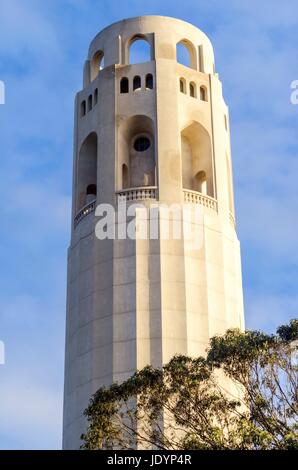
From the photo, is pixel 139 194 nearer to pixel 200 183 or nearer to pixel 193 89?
pixel 200 183

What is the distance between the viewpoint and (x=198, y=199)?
1789 inches

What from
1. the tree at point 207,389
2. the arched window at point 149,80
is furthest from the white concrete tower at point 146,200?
the tree at point 207,389

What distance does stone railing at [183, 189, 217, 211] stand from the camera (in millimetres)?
45156

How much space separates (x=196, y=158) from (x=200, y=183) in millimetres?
1389

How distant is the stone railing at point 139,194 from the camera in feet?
146

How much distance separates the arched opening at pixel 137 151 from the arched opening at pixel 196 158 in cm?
188

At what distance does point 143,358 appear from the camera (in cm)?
4072

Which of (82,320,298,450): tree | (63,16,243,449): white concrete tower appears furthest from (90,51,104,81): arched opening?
(82,320,298,450): tree

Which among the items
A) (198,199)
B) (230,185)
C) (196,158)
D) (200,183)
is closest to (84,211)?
(198,199)

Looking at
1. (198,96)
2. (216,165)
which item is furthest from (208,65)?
(216,165)

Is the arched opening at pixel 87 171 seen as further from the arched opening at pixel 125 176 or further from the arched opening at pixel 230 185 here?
the arched opening at pixel 230 185

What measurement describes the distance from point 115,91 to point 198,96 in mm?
4586

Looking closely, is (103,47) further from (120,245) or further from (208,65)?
(120,245)

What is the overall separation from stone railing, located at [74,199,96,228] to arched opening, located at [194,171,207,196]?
6.11 m
